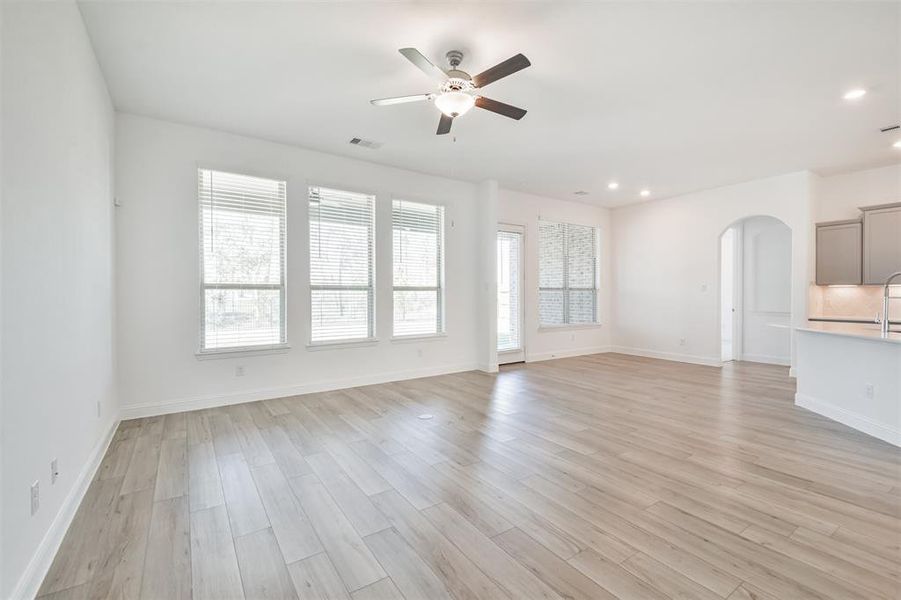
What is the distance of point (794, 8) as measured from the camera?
2363mm

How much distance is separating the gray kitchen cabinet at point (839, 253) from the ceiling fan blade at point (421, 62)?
242 inches

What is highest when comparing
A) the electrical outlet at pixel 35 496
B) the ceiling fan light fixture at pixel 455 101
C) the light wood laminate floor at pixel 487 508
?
the ceiling fan light fixture at pixel 455 101

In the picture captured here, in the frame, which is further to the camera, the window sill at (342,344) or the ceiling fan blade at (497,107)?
the window sill at (342,344)

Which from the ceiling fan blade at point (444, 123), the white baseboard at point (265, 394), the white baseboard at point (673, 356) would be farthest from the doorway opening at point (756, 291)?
the ceiling fan blade at point (444, 123)

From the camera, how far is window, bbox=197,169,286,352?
4168 mm

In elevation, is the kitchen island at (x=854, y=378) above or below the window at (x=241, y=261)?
below

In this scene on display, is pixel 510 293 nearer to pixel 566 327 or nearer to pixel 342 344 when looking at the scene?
pixel 566 327

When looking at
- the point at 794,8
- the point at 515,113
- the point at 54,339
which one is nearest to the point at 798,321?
the point at 794,8

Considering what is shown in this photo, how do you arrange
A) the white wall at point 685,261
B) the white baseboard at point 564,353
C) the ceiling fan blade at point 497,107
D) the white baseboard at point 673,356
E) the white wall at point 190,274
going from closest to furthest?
the ceiling fan blade at point 497,107 → the white wall at point 190,274 → the white wall at point 685,261 → the white baseboard at point 673,356 → the white baseboard at point 564,353

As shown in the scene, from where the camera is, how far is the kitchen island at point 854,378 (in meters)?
3.16

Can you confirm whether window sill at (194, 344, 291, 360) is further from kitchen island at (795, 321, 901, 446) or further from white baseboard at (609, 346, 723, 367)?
white baseboard at (609, 346, 723, 367)

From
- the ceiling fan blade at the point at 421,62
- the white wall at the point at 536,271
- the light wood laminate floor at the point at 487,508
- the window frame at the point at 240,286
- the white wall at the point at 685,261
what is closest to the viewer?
the light wood laminate floor at the point at 487,508

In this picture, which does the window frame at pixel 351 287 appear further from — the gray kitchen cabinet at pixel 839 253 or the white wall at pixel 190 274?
the gray kitchen cabinet at pixel 839 253

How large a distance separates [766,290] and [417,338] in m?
6.42
